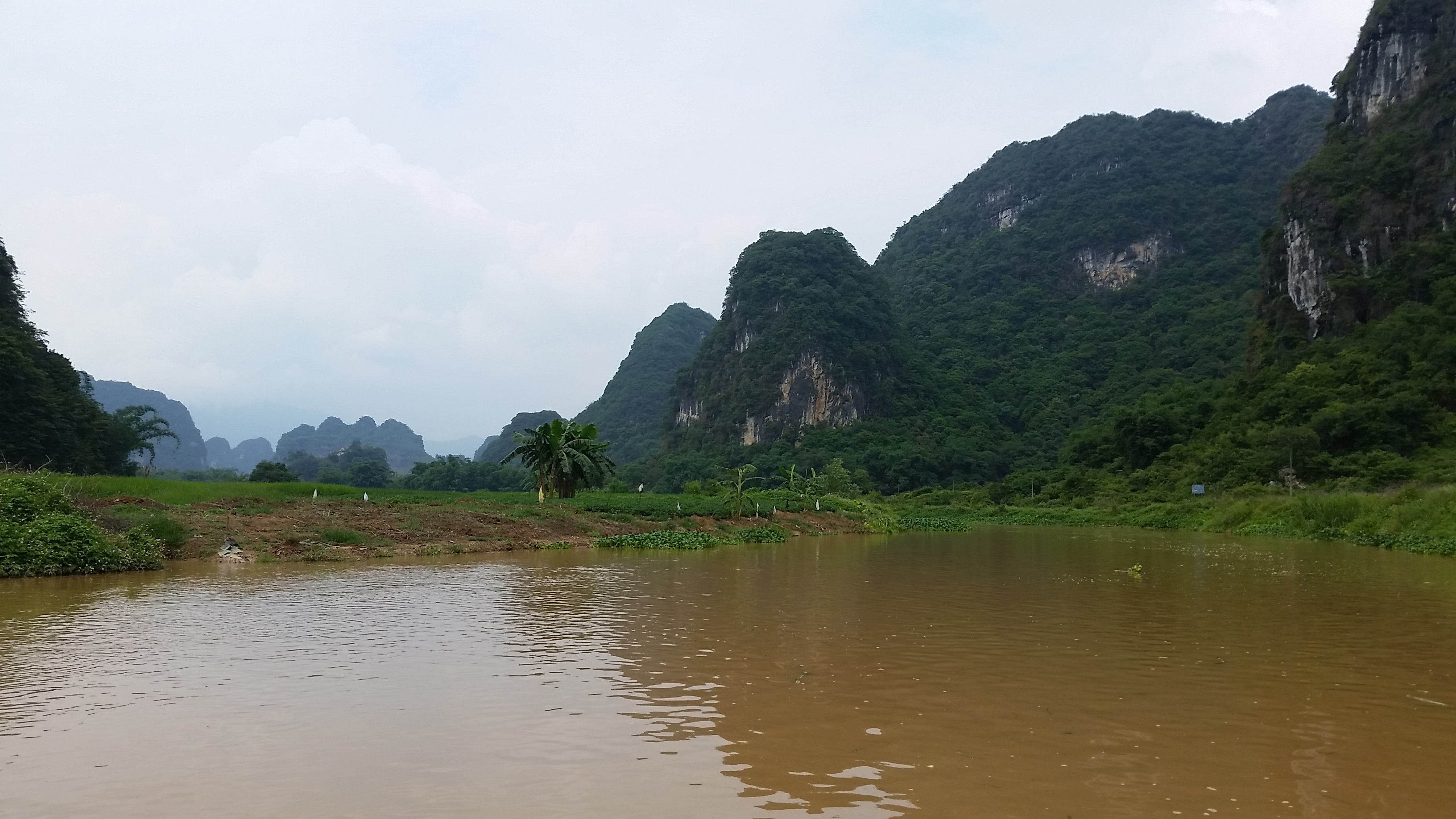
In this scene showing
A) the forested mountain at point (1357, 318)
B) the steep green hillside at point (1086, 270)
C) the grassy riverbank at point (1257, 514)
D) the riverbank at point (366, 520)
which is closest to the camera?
the riverbank at point (366, 520)

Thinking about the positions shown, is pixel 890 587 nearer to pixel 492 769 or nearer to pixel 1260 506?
pixel 492 769

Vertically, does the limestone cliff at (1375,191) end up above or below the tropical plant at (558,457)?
above

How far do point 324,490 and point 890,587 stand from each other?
Result: 23570 mm

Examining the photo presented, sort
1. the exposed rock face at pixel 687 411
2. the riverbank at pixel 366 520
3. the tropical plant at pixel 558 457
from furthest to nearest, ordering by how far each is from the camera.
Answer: the exposed rock face at pixel 687 411
the tropical plant at pixel 558 457
the riverbank at pixel 366 520

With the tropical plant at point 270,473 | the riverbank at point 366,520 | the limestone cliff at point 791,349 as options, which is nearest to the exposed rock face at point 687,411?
the limestone cliff at point 791,349

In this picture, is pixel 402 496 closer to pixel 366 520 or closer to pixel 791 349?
pixel 366 520

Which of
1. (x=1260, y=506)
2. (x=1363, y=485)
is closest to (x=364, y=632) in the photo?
(x=1260, y=506)

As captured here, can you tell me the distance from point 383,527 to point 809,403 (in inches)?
3534

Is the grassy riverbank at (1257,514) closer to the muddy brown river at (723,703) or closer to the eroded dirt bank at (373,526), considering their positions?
the muddy brown river at (723,703)

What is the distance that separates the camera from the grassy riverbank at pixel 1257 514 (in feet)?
82.4

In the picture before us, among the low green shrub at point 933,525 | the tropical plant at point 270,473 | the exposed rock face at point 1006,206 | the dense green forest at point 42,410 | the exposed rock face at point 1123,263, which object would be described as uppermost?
the exposed rock face at point 1006,206

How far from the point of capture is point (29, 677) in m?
7.43

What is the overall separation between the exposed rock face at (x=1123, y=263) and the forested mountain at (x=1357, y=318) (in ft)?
153

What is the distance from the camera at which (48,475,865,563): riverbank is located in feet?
63.5
